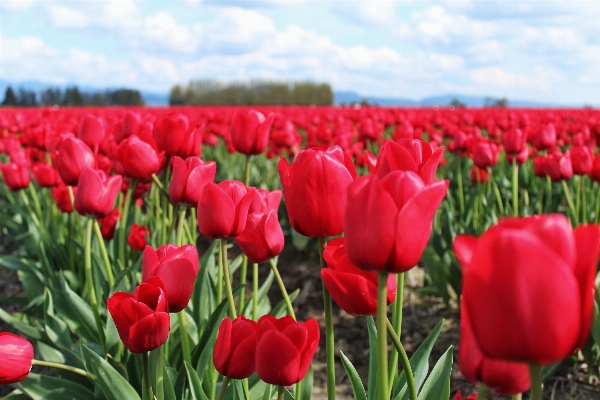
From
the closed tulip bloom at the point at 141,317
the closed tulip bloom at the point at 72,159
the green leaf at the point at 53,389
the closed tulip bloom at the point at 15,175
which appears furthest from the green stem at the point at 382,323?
the closed tulip bloom at the point at 15,175

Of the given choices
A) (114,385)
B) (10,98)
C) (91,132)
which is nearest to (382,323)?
(114,385)

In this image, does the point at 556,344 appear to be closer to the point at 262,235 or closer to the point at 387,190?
the point at 387,190

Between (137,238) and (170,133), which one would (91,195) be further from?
(137,238)

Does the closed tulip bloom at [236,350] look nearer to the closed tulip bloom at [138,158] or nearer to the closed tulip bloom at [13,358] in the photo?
the closed tulip bloom at [13,358]

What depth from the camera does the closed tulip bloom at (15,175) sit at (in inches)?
125

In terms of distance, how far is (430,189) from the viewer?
73 cm

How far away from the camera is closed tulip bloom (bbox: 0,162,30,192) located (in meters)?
3.16

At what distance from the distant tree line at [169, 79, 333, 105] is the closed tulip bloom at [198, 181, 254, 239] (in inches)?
2152

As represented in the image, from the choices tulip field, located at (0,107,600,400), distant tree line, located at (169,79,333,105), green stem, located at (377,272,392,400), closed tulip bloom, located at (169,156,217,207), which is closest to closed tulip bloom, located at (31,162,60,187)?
tulip field, located at (0,107,600,400)

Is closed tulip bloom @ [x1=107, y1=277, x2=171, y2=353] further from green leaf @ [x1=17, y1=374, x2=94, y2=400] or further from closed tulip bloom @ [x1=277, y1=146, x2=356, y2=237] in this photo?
green leaf @ [x1=17, y1=374, x2=94, y2=400]

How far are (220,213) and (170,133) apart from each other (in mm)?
871

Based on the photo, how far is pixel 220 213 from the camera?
1.26m

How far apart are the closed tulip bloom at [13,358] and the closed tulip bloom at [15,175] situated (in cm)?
236

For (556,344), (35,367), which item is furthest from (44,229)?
(556,344)
